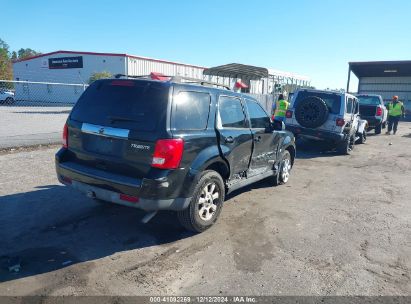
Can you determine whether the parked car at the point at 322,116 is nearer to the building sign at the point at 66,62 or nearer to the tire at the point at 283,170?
the tire at the point at 283,170

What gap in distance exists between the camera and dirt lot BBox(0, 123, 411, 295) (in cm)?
329

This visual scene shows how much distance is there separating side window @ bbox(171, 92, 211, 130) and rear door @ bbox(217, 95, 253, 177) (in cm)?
30

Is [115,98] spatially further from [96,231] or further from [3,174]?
[3,174]

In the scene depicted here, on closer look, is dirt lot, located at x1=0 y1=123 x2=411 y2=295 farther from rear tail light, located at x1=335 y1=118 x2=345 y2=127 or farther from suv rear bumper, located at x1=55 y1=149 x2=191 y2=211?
rear tail light, located at x1=335 y1=118 x2=345 y2=127

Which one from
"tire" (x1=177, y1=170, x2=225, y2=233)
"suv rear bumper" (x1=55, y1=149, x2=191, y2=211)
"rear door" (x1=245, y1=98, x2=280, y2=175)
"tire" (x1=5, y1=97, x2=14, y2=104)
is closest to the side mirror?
"rear door" (x1=245, y1=98, x2=280, y2=175)

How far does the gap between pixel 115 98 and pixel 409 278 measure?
3833 millimetres

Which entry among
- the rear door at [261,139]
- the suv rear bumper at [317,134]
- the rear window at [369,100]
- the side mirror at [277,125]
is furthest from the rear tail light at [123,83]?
the rear window at [369,100]

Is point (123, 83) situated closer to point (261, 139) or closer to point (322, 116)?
point (261, 139)

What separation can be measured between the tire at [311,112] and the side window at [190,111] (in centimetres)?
663

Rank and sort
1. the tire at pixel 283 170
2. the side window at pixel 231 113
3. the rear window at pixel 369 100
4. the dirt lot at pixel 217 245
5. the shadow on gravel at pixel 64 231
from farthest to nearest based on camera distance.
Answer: the rear window at pixel 369 100
the tire at pixel 283 170
the side window at pixel 231 113
the shadow on gravel at pixel 64 231
the dirt lot at pixel 217 245

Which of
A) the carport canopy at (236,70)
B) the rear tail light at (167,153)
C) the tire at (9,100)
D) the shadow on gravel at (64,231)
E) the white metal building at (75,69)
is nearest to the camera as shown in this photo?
the shadow on gravel at (64,231)

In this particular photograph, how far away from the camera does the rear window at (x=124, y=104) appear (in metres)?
3.79

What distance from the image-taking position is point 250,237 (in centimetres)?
440

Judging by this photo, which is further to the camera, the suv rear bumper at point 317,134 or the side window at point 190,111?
the suv rear bumper at point 317,134
